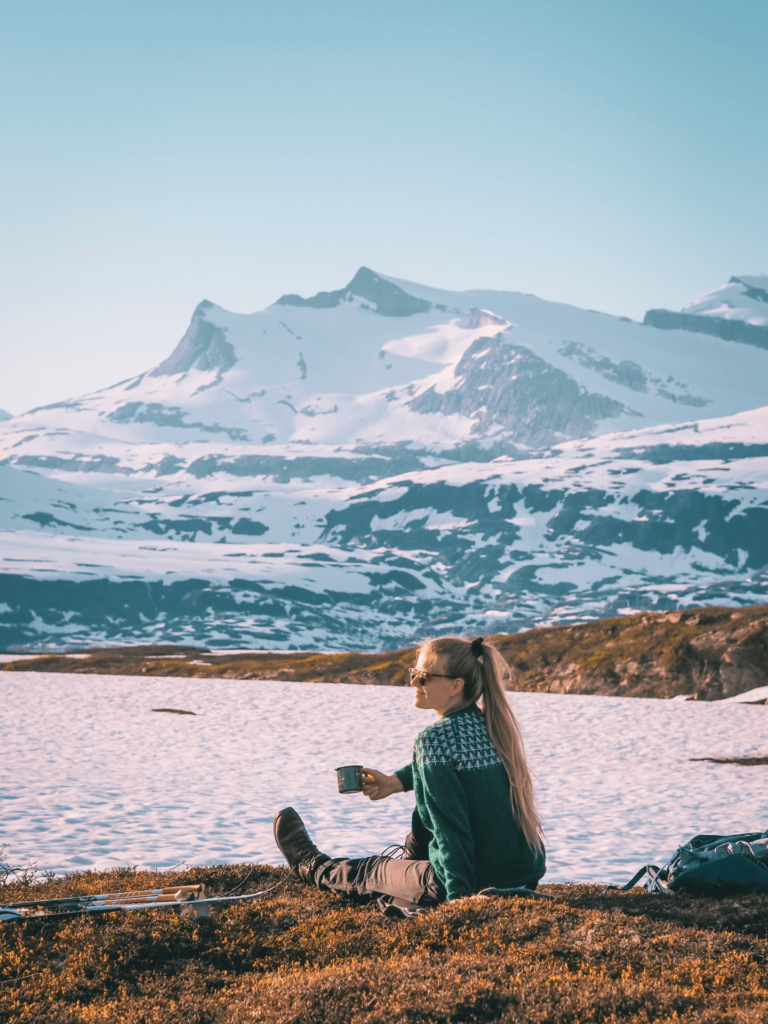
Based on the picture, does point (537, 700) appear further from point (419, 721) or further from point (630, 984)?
point (630, 984)

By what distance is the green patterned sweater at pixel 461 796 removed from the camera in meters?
9.16

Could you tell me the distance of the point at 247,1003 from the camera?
797cm

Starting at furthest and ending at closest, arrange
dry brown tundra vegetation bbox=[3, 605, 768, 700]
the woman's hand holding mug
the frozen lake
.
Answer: dry brown tundra vegetation bbox=[3, 605, 768, 700] → the frozen lake → the woman's hand holding mug

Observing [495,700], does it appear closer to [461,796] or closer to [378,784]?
[461,796]

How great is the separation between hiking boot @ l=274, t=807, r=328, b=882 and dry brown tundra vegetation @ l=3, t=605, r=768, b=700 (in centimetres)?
3750

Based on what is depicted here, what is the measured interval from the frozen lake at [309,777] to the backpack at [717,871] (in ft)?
9.73

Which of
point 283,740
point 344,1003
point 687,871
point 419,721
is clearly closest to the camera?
point 344,1003

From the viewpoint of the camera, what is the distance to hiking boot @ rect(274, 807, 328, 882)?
38.1 feet

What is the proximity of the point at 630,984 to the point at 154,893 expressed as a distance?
18.0ft

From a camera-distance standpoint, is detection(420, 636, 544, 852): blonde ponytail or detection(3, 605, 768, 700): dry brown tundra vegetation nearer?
A: detection(420, 636, 544, 852): blonde ponytail

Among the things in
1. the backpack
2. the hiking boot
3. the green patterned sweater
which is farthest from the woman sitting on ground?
the hiking boot

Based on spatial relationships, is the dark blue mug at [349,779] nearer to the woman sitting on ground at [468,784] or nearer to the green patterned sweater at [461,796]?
the woman sitting on ground at [468,784]

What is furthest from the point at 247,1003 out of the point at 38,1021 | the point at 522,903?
the point at 522,903

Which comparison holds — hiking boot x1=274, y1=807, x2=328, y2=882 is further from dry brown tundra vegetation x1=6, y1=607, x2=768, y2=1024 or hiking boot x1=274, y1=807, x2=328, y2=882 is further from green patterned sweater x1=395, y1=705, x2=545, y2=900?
green patterned sweater x1=395, y1=705, x2=545, y2=900
